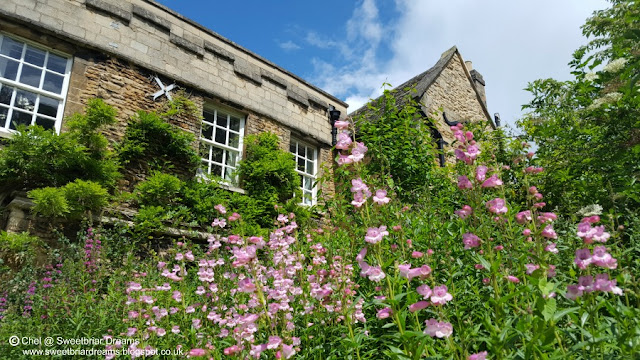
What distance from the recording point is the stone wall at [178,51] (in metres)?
6.49

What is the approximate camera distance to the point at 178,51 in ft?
26.4

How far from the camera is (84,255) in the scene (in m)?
4.49

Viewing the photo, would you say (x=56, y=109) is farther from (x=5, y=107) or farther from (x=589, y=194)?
(x=589, y=194)

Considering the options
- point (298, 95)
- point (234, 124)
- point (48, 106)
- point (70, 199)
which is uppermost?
point (298, 95)

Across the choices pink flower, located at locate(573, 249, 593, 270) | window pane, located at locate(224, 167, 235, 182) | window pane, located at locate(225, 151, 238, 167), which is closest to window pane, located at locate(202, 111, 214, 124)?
window pane, located at locate(225, 151, 238, 167)

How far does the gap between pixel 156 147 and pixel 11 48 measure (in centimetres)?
266

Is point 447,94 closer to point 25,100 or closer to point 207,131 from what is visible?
point 207,131

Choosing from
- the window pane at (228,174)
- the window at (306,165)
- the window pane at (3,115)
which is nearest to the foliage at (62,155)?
the window pane at (3,115)

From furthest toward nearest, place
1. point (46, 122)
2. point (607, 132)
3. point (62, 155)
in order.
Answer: point (46, 122) → point (62, 155) → point (607, 132)

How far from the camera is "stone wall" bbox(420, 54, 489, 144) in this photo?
11945mm

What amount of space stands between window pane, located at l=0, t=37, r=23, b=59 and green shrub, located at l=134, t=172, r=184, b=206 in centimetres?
284

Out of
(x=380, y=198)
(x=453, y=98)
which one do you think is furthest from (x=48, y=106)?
(x=453, y=98)

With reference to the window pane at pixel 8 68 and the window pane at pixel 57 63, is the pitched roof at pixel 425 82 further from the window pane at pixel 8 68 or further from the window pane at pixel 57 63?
the window pane at pixel 8 68

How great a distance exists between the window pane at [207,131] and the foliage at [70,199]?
2.70 metres
